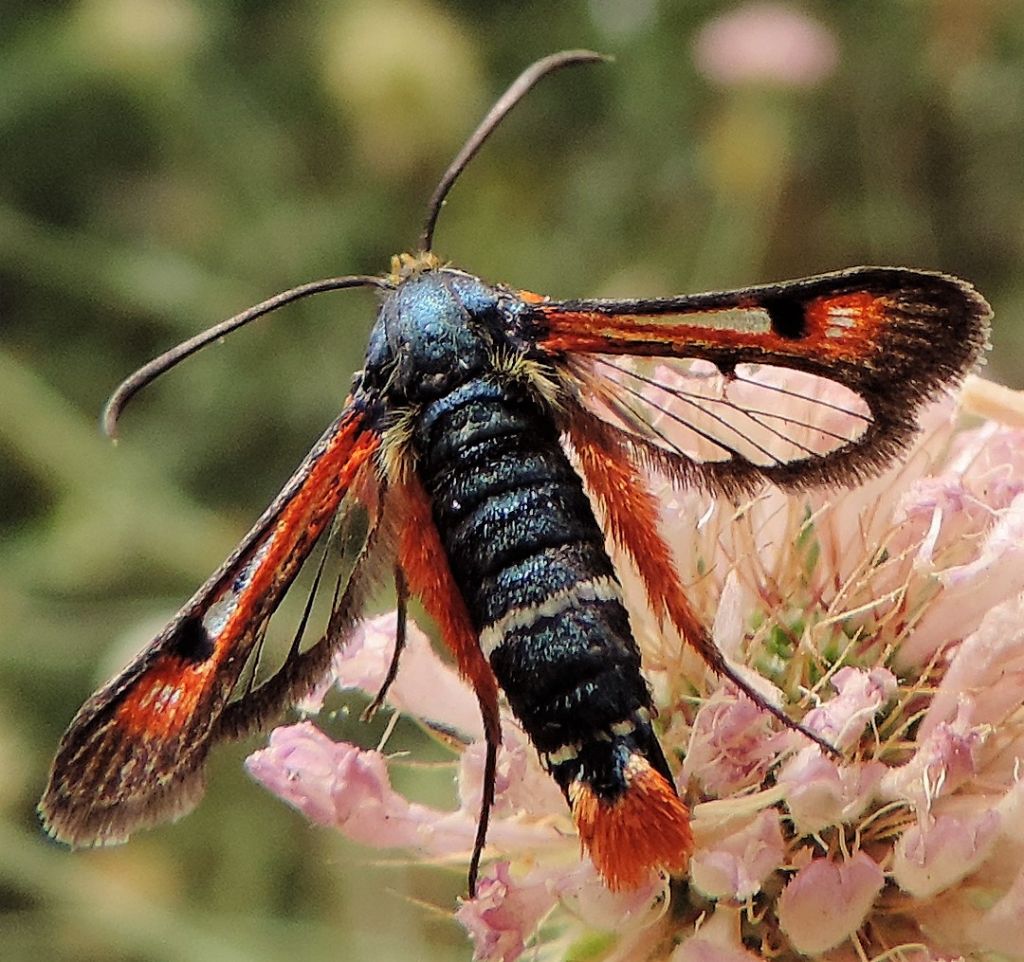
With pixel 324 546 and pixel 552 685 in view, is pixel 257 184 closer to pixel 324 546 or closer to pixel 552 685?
pixel 324 546

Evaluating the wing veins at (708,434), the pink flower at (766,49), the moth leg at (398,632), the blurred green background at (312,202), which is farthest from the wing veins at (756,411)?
the pink flower at (766,49)

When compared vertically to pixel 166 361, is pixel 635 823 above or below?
below

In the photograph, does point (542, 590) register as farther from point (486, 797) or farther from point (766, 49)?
point (766, 49)

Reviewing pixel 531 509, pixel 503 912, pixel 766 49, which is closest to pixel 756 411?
pixel 531 509

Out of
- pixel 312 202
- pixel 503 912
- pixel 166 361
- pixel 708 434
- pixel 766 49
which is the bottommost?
pixel 312 202

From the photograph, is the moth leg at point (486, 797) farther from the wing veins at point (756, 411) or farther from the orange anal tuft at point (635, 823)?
the wing veins at point (756, 411)

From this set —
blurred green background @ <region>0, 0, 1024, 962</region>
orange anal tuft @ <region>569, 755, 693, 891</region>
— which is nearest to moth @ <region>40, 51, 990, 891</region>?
orange anal tuft @ <region>569, 755, 693, 891</region>

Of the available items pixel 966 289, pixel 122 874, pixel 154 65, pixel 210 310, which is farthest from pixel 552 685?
pixel 154 65
